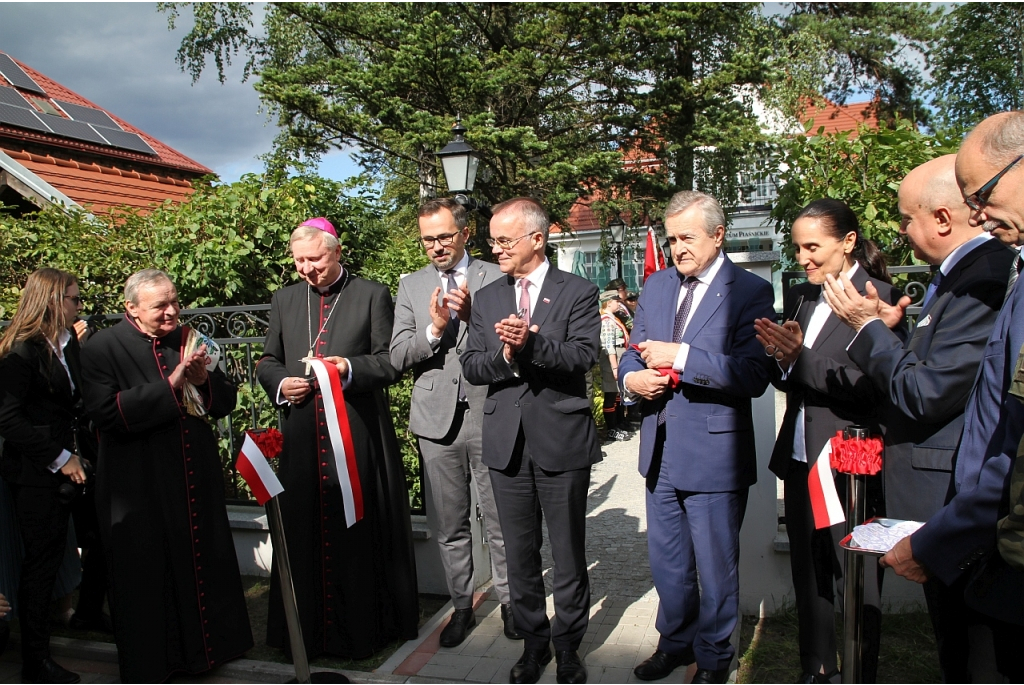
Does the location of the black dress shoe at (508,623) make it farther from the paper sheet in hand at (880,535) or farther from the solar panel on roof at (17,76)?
the solar panel on roof at (17,76)

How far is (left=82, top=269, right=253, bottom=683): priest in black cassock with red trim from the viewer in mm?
3801

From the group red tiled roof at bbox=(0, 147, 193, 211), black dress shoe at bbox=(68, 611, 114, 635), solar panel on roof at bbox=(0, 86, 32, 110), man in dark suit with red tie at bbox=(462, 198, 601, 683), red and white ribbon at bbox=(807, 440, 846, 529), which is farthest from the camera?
solar panel on roof at bbox=(0, 86, 32, 110)

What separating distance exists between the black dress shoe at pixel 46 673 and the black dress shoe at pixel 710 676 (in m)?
3.25

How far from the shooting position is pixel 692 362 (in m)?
3.32

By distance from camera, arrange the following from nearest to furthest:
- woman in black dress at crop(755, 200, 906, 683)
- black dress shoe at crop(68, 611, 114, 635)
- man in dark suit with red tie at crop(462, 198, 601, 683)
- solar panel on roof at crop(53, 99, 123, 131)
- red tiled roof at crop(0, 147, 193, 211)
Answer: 1. woman in black dress at crop(755, 200, 906, 683)
2. man in dark suit with red tie at crop(462, 198, 601, 683)
3. black dress shoe at crop(68, 611, 114, 635)
4. red tiled roof at crop(0, 147, 193, 211)
5. solar panel on roof at crop(53, 99, 123, 131)

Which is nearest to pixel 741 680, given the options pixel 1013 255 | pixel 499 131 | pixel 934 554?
pixel 934 554

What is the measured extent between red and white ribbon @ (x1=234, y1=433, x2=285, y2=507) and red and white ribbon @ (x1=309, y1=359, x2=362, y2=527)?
0.46 metres


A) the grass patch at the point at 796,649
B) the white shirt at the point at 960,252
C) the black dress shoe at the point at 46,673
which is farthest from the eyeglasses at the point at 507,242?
the black dress shoe at the point at 46,673

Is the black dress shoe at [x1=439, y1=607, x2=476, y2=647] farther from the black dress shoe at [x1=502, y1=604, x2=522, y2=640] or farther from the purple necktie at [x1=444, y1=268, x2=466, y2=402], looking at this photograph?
the purple necktie at [x1=444, y1=268, x2=466, y2=402]

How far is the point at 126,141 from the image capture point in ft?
40.5

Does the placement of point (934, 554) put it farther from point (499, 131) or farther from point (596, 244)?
point (596, 244)

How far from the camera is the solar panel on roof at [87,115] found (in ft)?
41.4

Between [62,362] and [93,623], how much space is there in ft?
5.46

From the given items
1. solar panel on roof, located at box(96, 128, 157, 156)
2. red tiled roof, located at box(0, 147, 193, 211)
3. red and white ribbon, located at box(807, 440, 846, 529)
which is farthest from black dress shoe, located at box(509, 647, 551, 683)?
solar panel on roof, located at box(96, 128, 157, 156)
